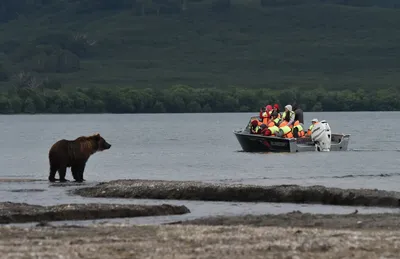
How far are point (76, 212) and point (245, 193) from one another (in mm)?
5229

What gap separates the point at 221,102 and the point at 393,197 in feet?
485

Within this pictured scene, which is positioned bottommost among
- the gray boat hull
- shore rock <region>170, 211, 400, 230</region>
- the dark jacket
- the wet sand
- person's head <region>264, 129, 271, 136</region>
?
the gray boat hull

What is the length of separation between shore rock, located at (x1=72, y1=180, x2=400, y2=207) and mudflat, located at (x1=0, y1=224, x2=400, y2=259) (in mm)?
5654

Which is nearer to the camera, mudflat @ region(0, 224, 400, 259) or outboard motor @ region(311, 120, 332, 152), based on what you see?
mudflat @ region(0, 224, 400, 259)

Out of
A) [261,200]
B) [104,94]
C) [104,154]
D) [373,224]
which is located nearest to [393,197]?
[261,200]

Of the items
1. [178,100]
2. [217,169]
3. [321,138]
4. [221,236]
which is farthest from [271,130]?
[178,100]

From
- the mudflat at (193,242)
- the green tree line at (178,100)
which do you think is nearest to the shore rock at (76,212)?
the mudflat at (193,242)

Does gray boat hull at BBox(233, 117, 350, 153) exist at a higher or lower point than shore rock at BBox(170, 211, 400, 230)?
lower

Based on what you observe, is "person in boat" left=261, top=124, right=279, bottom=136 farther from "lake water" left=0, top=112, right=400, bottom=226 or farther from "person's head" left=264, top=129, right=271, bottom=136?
"lake water" left=0, top=112, right=400, bottom=226

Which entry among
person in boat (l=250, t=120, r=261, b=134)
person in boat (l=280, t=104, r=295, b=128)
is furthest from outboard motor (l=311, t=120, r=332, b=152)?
person in boat (l=250, t=120, r=261, b=134)

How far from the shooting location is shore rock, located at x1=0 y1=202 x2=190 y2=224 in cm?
1975

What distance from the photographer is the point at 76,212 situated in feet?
66.1

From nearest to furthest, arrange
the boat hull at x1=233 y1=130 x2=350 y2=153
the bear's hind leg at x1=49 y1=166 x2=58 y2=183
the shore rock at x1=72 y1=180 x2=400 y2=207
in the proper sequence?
the shore rock at x1=72 y1=180 x2=400 y2=207
the bear's hind leg at x1=49 y1=166 x2=58 y2=183
the boat hull at x1=233 y1=130 x2=350 y2=153

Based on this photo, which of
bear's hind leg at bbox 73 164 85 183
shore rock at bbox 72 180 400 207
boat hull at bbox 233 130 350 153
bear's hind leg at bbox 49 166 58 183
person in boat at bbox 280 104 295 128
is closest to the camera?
shore rock at bbox 72 180 400 207
